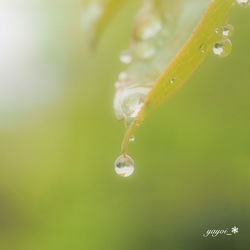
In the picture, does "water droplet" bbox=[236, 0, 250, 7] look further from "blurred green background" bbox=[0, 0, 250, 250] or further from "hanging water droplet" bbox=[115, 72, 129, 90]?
"blurred green background" bbox=[0, 0, 250, 250]

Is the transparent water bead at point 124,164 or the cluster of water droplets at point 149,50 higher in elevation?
the cluster of water droplets at point 149,50

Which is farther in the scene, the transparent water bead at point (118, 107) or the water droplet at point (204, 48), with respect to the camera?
the transparent water bead at point (118, 107)

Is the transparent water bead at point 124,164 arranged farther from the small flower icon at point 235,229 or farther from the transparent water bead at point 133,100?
the small flower icon at point 235,229

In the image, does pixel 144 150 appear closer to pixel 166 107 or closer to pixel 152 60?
pixel 166 107

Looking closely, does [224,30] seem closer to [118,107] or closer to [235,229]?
[118,107]

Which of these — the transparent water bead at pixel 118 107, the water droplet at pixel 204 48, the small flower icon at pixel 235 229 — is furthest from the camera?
the small flower icon at pixel 235 229

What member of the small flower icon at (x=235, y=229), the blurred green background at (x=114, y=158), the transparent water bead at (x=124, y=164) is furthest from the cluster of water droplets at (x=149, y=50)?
the small flower icon at (x=235, y=229)

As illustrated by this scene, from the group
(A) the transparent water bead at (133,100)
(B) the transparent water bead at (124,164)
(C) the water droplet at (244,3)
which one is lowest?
(B) the transparent water bead at (124,164)
